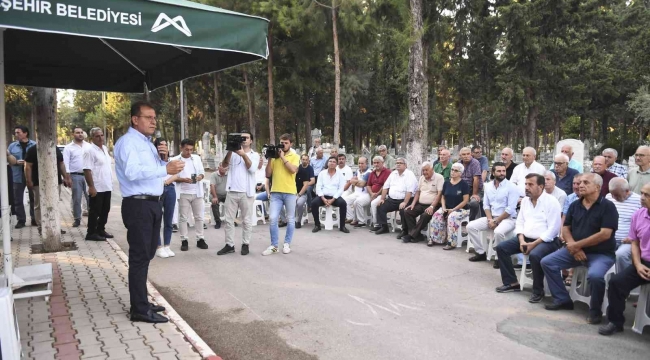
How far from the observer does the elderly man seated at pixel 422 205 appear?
8.68 metres

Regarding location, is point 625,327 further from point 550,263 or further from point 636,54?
point 636,54

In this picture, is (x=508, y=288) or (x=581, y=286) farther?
(x=508, y=288)

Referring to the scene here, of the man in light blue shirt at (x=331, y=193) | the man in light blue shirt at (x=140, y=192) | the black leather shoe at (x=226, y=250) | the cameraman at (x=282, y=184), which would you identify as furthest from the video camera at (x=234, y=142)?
the man in light blue shirt at (x=331, y=193)

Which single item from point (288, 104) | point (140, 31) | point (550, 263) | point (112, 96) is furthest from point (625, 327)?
point (112, 96)

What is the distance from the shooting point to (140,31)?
3.56 metres

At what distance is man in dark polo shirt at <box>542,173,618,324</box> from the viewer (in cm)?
470

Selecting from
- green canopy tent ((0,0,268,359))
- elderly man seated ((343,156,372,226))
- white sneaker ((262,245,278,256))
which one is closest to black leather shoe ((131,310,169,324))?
green canopy tent ((0,0,268,359))

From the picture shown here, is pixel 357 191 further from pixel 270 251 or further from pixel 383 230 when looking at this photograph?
pixel 270 251

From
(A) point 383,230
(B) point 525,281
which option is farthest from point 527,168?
(A) point 383,230

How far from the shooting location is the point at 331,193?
399 inches

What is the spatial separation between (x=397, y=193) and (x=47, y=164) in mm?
6264

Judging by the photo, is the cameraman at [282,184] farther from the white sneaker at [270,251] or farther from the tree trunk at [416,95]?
the tree trunk at [416,95]

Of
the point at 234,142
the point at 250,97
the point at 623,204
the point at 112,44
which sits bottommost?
the point at 623,204

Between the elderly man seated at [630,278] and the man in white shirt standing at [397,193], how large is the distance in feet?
16.4
